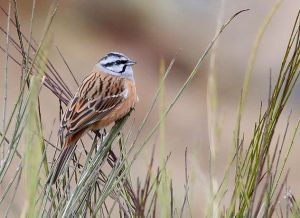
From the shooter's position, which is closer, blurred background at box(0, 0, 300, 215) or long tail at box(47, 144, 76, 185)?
long tail at box(47, 144, 76, 185)

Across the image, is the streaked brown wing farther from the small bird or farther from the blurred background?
the blurred background

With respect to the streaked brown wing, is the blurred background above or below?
below

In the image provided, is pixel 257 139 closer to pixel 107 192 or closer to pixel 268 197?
pixel 268 197

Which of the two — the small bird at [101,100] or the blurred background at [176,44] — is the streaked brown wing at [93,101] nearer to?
the small bird at [101,100]

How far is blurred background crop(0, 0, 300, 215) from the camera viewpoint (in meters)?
11.4

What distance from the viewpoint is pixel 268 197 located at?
2.05 m

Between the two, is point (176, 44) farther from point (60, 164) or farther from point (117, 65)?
point (60, 164)

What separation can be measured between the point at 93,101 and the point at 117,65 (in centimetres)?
29

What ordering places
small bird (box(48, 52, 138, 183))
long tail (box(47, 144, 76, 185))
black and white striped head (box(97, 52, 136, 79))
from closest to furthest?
long tail (box(47, 144, 76, 185)) < small bird (box(48, 52, 138, 183)) < black and white striped head (box(97, 52, 136, 79))

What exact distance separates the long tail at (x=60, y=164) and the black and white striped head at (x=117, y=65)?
1.17m

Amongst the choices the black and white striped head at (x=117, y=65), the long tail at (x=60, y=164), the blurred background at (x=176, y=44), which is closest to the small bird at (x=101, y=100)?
the black and white striped head at (x=117, y=65)

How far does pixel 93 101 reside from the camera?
4012mm

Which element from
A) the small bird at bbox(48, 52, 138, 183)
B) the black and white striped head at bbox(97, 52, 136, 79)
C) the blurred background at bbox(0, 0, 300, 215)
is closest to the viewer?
the small bird at bbox(48, 52, 138, 183)

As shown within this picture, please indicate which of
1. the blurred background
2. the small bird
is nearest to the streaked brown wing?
the small bird
